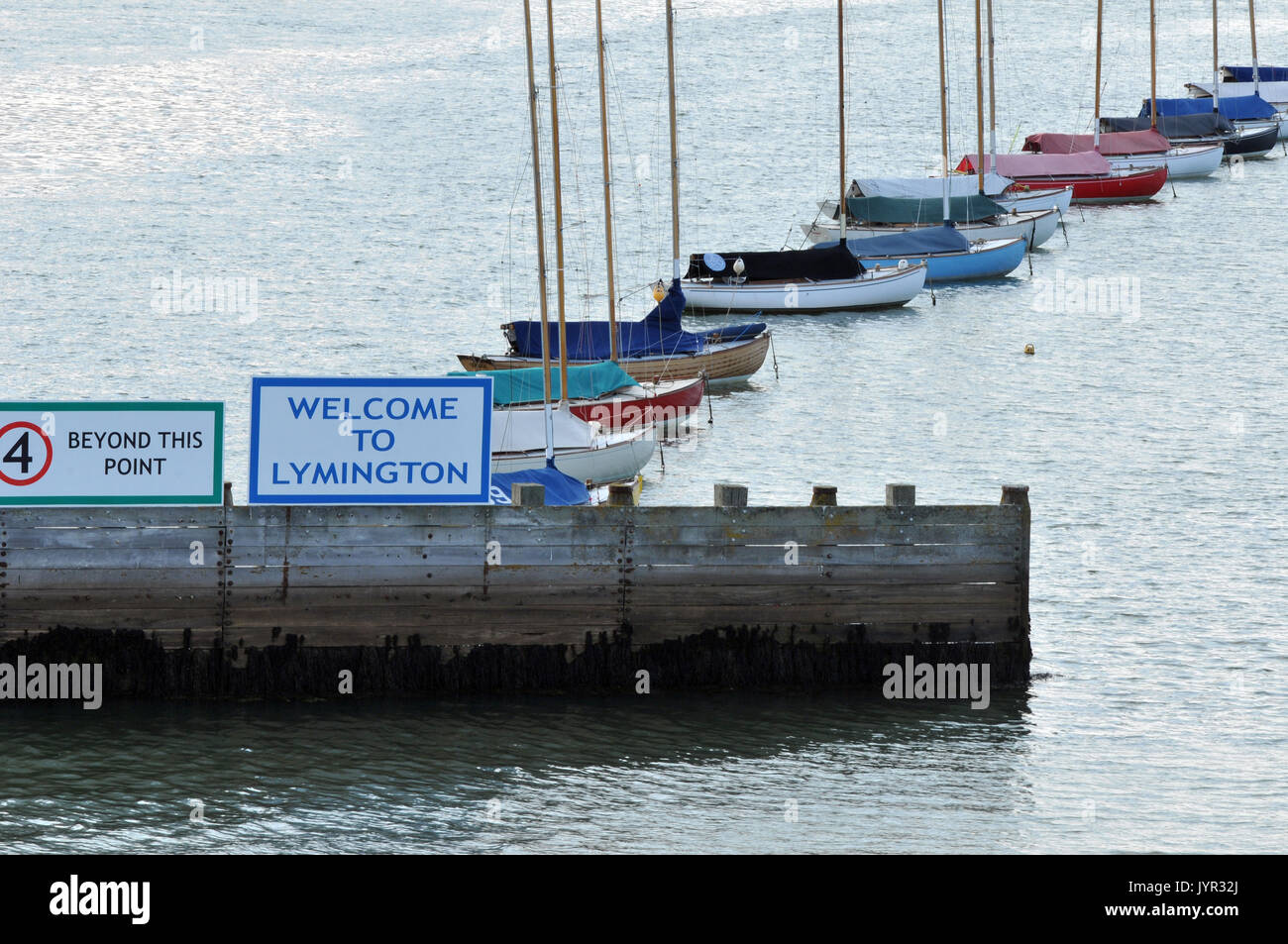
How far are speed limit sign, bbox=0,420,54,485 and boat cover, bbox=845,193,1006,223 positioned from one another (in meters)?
51.6

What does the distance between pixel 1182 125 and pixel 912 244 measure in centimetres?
3937

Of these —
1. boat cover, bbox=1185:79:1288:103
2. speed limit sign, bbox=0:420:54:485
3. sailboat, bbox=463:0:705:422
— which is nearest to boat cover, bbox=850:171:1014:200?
sailboat, bbox=463:0:705:422

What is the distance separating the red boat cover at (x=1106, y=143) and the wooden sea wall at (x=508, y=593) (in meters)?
68.3

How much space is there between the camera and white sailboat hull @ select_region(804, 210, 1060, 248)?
68.9 metres

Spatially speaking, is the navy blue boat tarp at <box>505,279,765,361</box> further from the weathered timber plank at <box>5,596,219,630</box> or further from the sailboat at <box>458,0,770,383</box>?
the weathered timber plank at <box>5,596,219,630</box>

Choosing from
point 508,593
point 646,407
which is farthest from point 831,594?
point 646,407

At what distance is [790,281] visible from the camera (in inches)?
2368

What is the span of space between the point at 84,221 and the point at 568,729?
65.4 meters

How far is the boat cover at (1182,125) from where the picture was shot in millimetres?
96812

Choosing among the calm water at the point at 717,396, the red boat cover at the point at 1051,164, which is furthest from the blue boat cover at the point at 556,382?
the red boat cover at the point at 1051,164

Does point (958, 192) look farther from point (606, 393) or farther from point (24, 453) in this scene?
point (24, 453)

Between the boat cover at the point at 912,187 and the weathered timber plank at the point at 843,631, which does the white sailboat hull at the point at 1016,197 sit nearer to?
the boat cover at the point at 912,187
